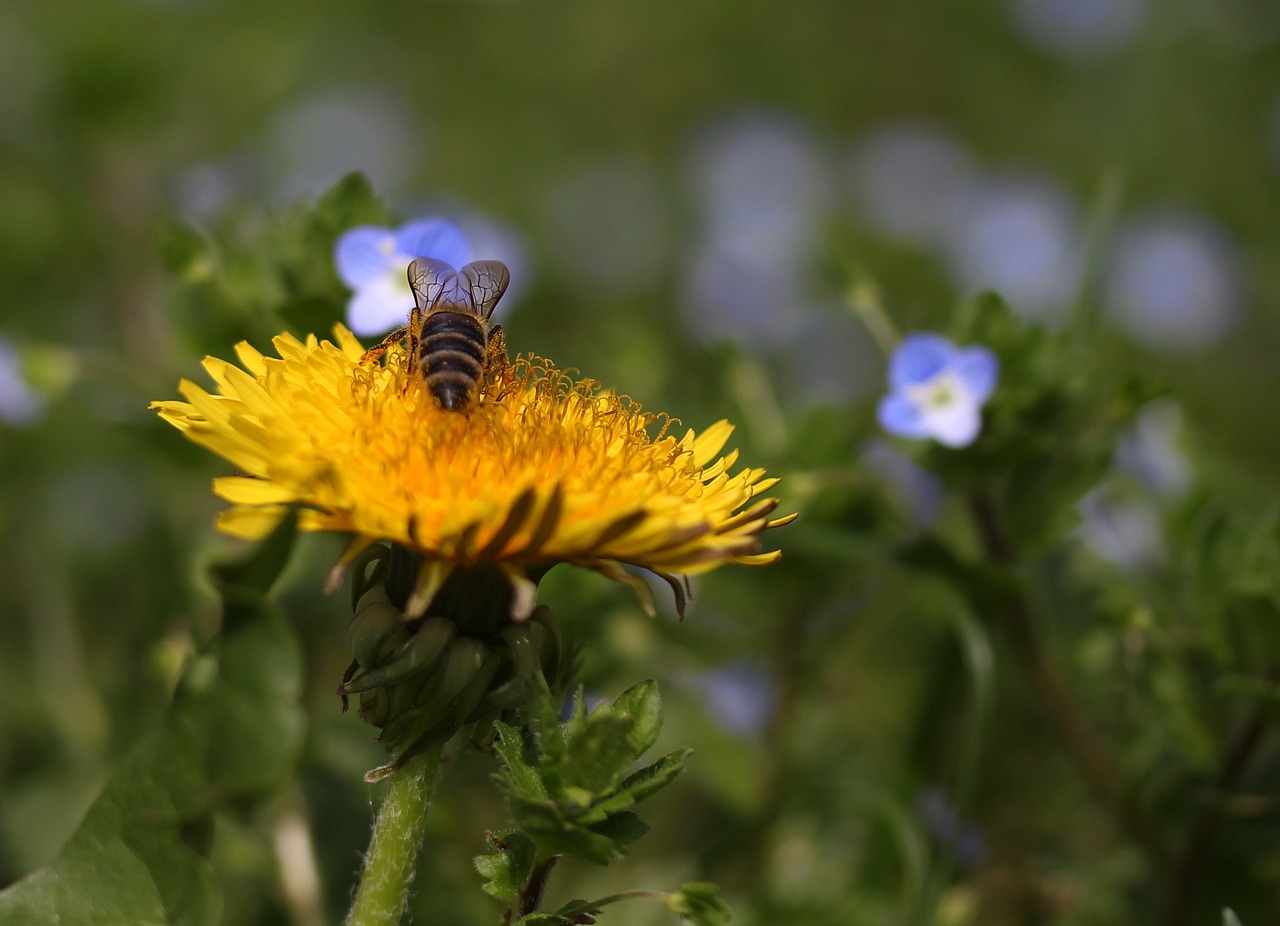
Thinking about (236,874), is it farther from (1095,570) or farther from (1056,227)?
(1056,227)

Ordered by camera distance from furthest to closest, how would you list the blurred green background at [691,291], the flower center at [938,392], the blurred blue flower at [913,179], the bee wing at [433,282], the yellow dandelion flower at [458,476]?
the blurred blue flower at [913,179], the blurred green background at [691,291], the flower center at [938,392], the bee wing at [433,282], the yellow dandelion flower at [458,476]

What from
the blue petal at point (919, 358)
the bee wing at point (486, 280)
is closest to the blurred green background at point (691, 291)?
the blue petal at point (919, 358)

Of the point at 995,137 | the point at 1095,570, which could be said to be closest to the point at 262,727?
the point at 1095,570

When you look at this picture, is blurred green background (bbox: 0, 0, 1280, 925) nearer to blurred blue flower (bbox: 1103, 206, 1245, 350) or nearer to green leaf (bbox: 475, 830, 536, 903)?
blurred blue flower (bbox: 1103, 206, 1245, 350)

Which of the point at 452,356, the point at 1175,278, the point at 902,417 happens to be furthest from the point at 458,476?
the point at 1175,278

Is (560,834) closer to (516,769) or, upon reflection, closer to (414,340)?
(516,769)

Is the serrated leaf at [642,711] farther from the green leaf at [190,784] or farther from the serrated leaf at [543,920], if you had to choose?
the green leaf at [190,784]
